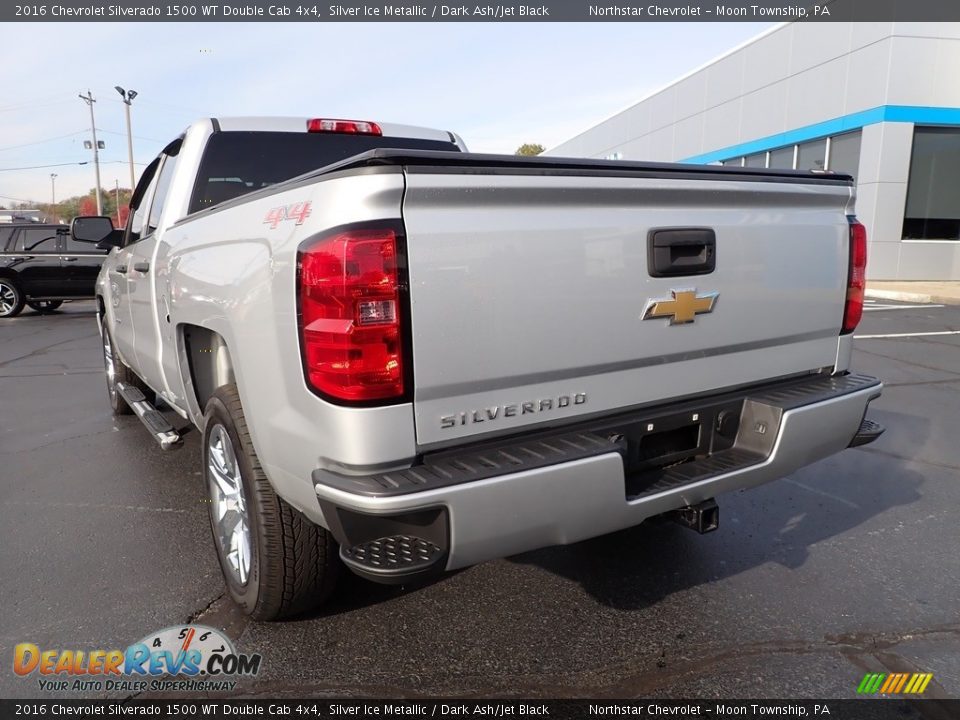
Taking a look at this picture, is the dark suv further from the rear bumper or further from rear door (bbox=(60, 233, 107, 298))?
the rear bumper

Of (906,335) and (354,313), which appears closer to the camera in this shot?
(354,313)

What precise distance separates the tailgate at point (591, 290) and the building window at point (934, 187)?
57.2 feet

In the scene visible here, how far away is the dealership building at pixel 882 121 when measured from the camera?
1659cm

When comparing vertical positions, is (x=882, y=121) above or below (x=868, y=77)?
below

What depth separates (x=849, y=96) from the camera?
1772 cm

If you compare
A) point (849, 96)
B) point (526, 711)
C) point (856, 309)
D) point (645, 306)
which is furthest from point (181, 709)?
point (849, 96)

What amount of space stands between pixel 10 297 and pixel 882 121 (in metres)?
20.4

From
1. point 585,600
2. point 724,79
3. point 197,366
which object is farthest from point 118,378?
point 724,79

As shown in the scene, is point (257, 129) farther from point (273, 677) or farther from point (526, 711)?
point (526, 711)

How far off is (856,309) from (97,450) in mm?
5056

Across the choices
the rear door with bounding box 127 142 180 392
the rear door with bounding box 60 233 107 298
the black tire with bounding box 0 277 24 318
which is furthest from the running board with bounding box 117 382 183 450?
A: the black tire with bounding box 0 277 24 318

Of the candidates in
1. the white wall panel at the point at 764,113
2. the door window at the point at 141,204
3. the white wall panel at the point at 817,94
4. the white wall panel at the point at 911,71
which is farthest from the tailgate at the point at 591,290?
the white wall panel at the point at 764,113

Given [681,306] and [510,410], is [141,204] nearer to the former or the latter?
[510,410]

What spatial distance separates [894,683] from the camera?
2.36 metres
